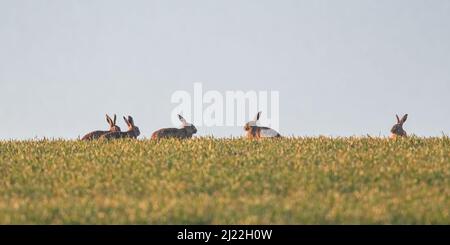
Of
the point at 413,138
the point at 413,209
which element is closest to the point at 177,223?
the point at 413,209

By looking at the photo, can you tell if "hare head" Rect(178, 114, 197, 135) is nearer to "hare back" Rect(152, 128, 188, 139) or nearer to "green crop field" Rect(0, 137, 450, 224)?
"hare back" Rect(152, 128, 188, 139)

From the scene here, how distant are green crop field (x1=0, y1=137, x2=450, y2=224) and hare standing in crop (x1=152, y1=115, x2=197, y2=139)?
259 inches

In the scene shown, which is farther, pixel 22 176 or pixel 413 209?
pixel 22 176

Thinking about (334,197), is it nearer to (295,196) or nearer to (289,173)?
(295,196)

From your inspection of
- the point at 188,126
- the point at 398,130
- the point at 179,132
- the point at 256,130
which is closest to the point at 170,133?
the point at 179,132

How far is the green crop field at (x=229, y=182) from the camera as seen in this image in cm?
1563

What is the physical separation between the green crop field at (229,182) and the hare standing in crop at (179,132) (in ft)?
21.5

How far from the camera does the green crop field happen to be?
1563 centimetres

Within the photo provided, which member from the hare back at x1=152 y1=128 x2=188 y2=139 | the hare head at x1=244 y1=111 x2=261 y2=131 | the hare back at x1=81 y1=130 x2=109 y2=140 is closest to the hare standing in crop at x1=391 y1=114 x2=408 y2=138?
the hare head at x1=244 y1=111 x2=261 y2=131

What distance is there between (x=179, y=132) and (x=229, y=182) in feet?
51.8

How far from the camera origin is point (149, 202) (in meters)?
16.6

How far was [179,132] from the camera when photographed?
34562 mm

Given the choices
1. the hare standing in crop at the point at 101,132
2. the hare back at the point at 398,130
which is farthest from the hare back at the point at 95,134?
the hare back at the point at 398,130
